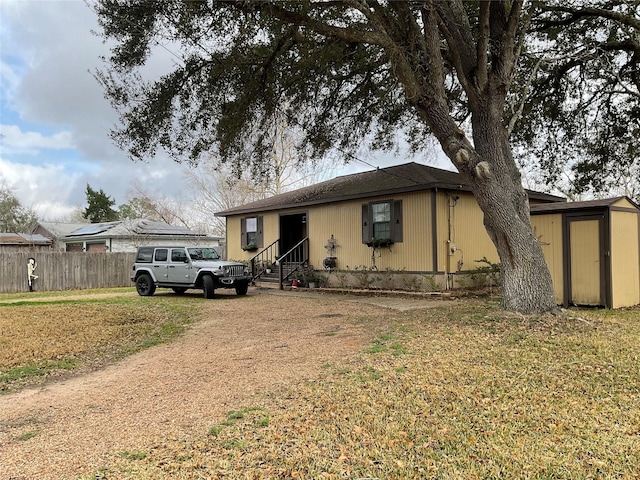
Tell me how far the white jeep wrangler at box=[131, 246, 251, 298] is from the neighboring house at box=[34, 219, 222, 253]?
36.9ft

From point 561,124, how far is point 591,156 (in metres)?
1.64

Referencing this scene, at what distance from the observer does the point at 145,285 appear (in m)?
14.8

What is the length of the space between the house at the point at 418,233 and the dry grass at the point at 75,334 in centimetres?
541

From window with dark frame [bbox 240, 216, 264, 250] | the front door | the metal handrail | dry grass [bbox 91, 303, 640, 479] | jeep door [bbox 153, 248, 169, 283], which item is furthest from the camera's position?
window with dark frame [bbox 240, 216, 264, 250]

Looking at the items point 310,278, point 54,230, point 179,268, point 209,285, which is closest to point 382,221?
point 310,278

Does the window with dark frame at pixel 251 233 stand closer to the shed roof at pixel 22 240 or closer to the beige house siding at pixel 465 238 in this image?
the beige house siding at pixel 465 238

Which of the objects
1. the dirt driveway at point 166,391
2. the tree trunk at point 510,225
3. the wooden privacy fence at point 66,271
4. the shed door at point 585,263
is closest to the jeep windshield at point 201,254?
the dirt driveway at point 166,391

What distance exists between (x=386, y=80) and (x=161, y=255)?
8556 millimetres

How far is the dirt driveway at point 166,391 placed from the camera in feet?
11.3

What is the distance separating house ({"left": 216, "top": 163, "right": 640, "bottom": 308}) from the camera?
30.7ft

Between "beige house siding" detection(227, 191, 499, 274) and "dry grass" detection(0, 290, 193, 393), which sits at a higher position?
"beige house siding" detection(227, 191, 499, 274)

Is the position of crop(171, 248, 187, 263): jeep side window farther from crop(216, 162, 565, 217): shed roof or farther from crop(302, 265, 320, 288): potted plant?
crop(216, 162, 565, 217): shed roof

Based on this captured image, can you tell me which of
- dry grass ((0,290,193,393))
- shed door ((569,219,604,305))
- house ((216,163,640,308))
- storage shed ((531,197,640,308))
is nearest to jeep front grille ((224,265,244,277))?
dry grass ((0,290,193,393))

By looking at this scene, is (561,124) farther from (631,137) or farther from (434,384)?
(434,384)
